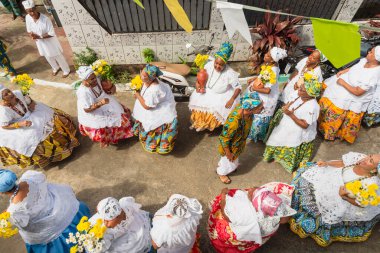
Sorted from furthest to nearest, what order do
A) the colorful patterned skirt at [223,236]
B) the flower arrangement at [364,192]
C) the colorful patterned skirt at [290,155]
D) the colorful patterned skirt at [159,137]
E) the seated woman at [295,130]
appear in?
the colorful patterned skirt at [159,137]
the colorful patterned skirt at [290,155]
the seated woman at [295,130]
the colorful patterned skirt at [223,236]
the flower arrangement at [364,192]

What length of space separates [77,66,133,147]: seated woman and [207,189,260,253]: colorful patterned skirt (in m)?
2.34

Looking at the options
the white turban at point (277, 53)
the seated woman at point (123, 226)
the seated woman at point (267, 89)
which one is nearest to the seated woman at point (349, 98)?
the seated woman at point (267, 89)

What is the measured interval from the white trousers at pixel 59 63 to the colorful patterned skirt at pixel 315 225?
224 inches

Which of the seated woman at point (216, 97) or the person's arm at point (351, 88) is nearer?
the person's arm at point (351, 88)

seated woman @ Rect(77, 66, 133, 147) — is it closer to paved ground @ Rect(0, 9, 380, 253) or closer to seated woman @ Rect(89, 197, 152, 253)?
paved ground @ Rect(0, 9, 380, 253)

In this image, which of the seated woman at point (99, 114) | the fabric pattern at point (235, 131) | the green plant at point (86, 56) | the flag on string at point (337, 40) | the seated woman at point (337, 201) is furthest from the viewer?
the green plant at point (86, 56)

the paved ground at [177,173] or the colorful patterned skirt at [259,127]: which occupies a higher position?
the colorful patterned skirt at [259,127]

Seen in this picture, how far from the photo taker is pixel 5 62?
6.30 metres

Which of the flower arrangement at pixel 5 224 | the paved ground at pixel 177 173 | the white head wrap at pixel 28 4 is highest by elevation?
the white head wrap at pixel 28 4

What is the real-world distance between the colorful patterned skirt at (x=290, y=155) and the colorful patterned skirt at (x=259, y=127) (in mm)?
377

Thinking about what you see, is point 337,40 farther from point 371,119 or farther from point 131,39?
point 131,39

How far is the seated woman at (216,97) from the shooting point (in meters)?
4.99

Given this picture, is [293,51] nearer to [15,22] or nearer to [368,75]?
[368,75]

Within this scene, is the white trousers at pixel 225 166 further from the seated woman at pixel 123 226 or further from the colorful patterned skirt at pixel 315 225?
the seated woman at pixel 123 226
